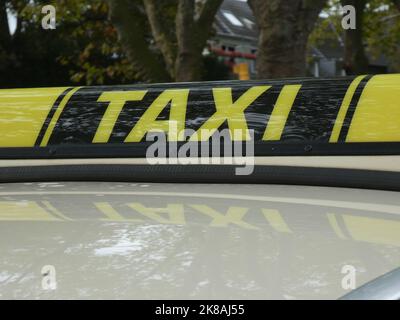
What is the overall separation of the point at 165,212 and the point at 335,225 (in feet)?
1.62

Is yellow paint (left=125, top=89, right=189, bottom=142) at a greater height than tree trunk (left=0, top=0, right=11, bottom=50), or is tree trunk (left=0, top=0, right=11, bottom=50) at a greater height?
tree trunk (left=0, top=0, right=11, bottom=50)

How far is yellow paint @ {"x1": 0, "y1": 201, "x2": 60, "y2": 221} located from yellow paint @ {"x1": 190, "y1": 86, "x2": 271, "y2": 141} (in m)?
0.79

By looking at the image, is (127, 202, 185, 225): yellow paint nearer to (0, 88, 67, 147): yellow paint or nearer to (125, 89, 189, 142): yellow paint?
(125, 89, 189, 142): yellow paint

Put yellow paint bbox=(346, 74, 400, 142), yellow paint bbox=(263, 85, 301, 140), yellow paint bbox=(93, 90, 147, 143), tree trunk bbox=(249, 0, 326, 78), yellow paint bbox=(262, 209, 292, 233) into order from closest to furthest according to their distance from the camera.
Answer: yellow paint bbox=(262, 209, 292, 233)
yellow paint bbox=(346, 74, 400, 142)
yellow paint bbox=(263, 85, 301, 140)
yellow paint bbox=(93, 90, 147, 143)
tree trunk bbox=(249, 0, 326, 78)

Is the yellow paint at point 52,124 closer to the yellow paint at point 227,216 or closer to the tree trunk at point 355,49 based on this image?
the yellow paint at point 227,216

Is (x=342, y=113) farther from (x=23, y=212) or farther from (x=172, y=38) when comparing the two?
(x=172, y=38)

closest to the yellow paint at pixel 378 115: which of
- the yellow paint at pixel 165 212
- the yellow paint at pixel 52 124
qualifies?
the yellow paint at pixel 165 212

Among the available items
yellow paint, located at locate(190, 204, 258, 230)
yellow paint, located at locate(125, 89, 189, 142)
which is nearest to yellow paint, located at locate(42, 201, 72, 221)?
yellow paint, located at locate(190, 204, 258, 230)

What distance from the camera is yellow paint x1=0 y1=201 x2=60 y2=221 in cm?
185

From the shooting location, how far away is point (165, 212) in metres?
1.88

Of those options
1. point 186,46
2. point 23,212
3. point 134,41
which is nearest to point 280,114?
Answer: point 23,212

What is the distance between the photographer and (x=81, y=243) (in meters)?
1.54
